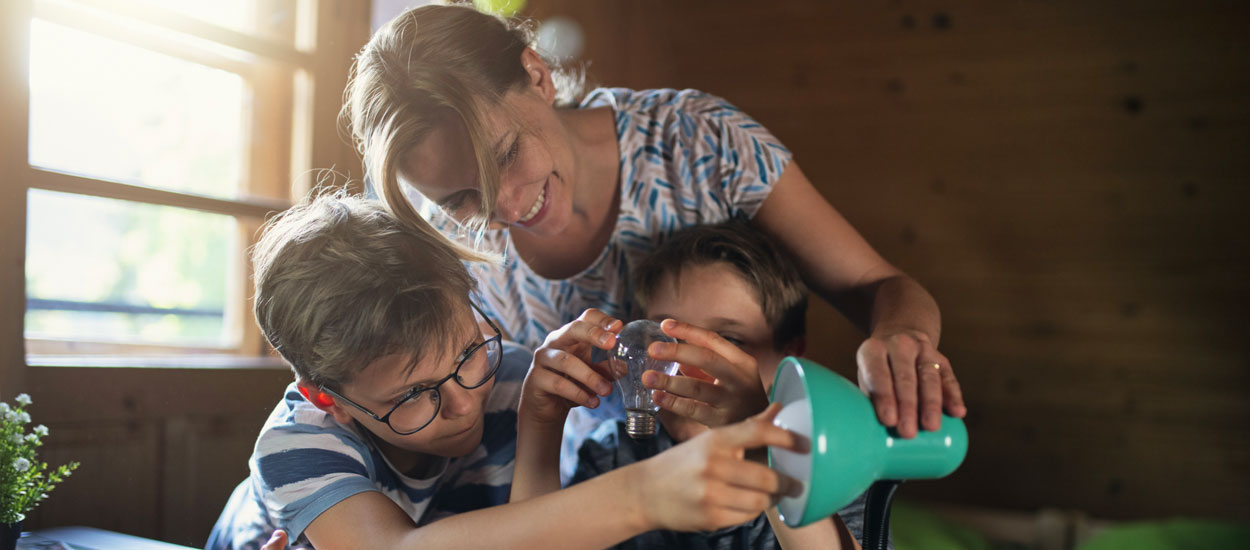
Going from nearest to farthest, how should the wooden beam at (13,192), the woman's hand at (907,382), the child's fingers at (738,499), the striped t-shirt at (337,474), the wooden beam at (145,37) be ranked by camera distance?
1. the child's fingers at (738,499)
2. the woman's hand at (907,382)
3. the striped t-shirt at (337,474)
4. the wooden beam at (13,192)
5. the wooden beam at (145,37)

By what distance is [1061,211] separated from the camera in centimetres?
250

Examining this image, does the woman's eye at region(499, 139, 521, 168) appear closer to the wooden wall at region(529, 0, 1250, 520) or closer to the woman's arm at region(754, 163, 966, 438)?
the woman's arm at region(754, 163, 966, 438)

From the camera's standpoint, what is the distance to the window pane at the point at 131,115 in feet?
4.82

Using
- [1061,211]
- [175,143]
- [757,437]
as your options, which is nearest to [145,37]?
[175,143]

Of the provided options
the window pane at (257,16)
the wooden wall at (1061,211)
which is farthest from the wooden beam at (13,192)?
the wooden wall at (1061,211)

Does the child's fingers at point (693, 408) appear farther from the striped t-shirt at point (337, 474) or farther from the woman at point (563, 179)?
the striped t-shirt at point (337, 474)

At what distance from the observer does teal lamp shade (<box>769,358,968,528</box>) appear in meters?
0.70

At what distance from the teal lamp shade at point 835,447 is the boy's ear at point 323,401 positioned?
561mm

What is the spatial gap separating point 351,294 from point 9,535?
1.66 feet

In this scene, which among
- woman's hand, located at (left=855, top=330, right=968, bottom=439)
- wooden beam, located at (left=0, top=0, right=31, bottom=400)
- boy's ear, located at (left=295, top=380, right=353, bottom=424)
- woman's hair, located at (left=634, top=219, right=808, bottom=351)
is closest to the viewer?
woman's hand, located at (left=855, top=330, right=968, bottom=439)

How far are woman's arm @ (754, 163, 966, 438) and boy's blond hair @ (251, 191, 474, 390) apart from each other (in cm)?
48

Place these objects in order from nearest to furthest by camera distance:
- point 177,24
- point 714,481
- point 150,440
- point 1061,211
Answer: point 714,481
point 150,440
point 177,24
point 1061,211

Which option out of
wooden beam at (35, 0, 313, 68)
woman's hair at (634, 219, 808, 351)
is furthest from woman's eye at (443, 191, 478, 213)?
wooden beam at (35, 0, 313, 68)

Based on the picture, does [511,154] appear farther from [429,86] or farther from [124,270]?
[124,270]
